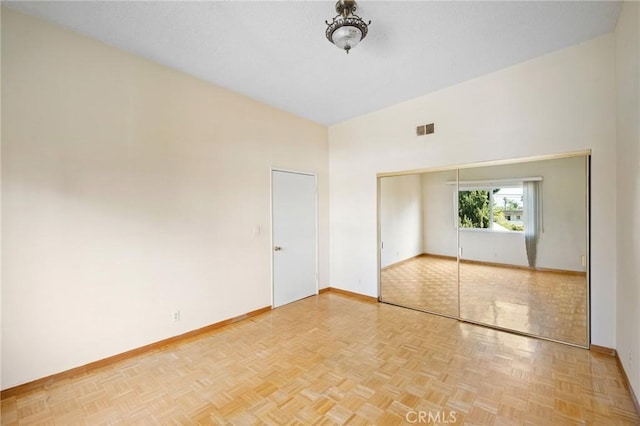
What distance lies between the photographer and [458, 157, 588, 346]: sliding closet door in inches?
111

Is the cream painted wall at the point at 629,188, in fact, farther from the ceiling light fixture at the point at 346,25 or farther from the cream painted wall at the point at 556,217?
the ceiling light fixture at the point at 346,25

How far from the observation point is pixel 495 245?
336 centimetres

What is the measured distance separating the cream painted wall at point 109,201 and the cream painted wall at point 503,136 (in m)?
1.86

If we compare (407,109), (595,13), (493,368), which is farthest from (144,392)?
(595,13)

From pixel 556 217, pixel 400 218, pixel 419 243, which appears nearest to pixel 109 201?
pixel 400 218

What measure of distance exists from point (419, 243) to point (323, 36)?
9.98 feet

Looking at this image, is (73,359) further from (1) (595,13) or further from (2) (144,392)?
(1) (595,13)

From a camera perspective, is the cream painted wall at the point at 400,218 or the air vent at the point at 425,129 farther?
the cream painted wall at the point at 400,218

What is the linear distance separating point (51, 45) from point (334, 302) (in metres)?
4.44

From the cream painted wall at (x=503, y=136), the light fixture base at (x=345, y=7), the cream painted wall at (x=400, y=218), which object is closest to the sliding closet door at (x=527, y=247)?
the cream painted wall at (x=503, y=136)

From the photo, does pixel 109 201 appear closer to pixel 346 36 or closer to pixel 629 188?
pixel 346 36

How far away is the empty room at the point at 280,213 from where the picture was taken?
212cm

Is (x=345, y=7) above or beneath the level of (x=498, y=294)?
above

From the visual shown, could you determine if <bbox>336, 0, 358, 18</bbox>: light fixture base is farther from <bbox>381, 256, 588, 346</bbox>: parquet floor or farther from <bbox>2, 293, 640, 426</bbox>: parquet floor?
<bbox>381, 256, 588, 346</bbox>: parquet floor
